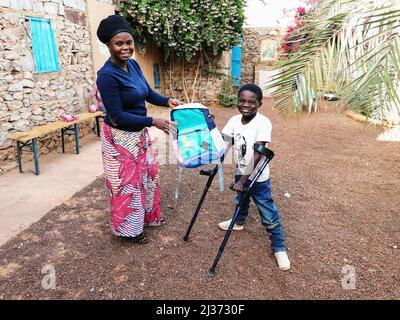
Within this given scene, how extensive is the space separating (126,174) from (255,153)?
41.8 inches

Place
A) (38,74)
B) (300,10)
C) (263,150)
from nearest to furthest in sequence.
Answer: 1. (263,150)
2. (38,74)
3. (300,10)

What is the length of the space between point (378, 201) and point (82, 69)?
5.80 metres

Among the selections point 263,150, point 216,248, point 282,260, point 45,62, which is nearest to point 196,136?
point 263,150

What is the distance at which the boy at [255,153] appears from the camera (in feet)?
7.55

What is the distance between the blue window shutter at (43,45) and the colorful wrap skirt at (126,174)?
3.38m

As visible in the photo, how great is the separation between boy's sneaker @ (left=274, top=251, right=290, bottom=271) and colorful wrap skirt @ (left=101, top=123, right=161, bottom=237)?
1.20m

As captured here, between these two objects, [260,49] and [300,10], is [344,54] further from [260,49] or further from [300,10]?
[260,49]

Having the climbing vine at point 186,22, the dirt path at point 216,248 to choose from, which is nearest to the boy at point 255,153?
the dirt path at point 216,248

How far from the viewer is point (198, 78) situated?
10.3m

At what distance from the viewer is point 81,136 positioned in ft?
21.4

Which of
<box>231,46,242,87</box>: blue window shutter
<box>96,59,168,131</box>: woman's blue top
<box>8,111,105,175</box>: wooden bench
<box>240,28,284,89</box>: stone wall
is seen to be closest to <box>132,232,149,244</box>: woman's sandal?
<box>96,59,168,131</box>: woman's blue top
